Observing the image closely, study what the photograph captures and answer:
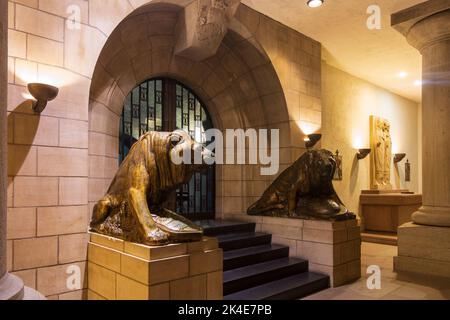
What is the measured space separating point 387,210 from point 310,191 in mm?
4775

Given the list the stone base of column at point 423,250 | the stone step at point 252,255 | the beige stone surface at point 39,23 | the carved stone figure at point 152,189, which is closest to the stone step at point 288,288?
the stone step at point 252,255

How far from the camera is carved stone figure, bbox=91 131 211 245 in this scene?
3231mm

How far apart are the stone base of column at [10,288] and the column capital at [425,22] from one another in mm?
6003

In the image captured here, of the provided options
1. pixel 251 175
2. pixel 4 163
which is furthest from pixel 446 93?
pixel 4 163

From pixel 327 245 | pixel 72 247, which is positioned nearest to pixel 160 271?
pixel 72 247

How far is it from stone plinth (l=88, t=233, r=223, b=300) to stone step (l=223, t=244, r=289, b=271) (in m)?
1.21

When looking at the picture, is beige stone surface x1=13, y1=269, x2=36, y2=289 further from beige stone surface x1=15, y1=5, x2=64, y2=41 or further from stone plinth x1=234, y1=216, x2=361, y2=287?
stone plinth x1=234, y1=216, x2=361, y2=287

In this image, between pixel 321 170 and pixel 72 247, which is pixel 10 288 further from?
pixel 321 170

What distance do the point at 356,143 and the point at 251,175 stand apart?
4.15m

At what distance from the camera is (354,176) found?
9.43 m

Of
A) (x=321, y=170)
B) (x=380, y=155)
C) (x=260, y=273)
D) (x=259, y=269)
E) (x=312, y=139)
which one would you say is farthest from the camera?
(x=380, y=155)

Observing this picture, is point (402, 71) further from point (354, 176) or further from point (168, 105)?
point (168, 105)

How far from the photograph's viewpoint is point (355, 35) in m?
→ 7.12

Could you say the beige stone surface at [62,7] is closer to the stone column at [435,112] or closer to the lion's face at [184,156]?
the lion's face at [184,156]
